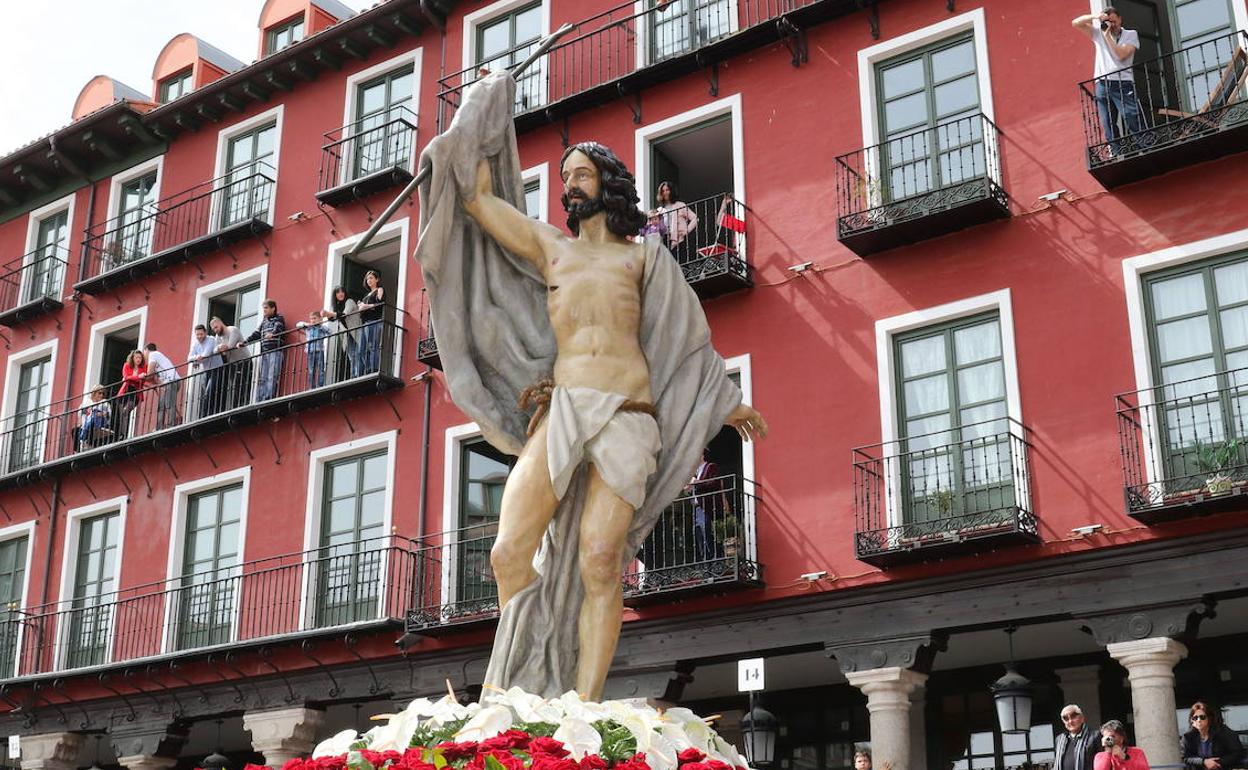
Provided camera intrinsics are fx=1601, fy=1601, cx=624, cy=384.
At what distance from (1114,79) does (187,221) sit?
16.9 meters

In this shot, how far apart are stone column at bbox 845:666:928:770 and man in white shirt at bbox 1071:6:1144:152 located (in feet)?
20.6

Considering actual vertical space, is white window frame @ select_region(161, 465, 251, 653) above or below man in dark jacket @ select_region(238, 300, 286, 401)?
below

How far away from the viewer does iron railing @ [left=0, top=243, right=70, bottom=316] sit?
1191 inches

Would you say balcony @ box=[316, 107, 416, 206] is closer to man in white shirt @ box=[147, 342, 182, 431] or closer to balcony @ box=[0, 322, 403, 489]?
balcony @ box=[0, 322, 403, 489]

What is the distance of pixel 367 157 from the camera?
2591cm

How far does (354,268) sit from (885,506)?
11.4 metres

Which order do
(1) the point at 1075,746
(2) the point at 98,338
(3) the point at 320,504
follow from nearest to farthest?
(1) the point at 1075,746, (3) the point at 320,504, (2) the point at 98,338

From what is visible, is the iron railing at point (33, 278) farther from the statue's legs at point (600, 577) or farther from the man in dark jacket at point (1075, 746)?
the statue's legs at point (600, 577)

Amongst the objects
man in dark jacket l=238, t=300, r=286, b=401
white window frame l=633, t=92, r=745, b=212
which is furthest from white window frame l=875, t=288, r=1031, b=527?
man in dark jacket l=238, t=300, r=286, b=401

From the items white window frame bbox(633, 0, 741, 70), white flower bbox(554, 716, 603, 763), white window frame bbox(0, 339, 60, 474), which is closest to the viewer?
white flower bbox(554, 716, 603, 763)

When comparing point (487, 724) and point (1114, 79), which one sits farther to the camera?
point (1114, 79)

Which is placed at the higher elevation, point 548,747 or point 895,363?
point 895,363

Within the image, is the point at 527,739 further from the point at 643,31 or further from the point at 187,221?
the point at 187,221

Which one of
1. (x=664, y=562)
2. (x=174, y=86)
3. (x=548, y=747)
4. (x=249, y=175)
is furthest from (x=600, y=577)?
(x=174, y=86)
